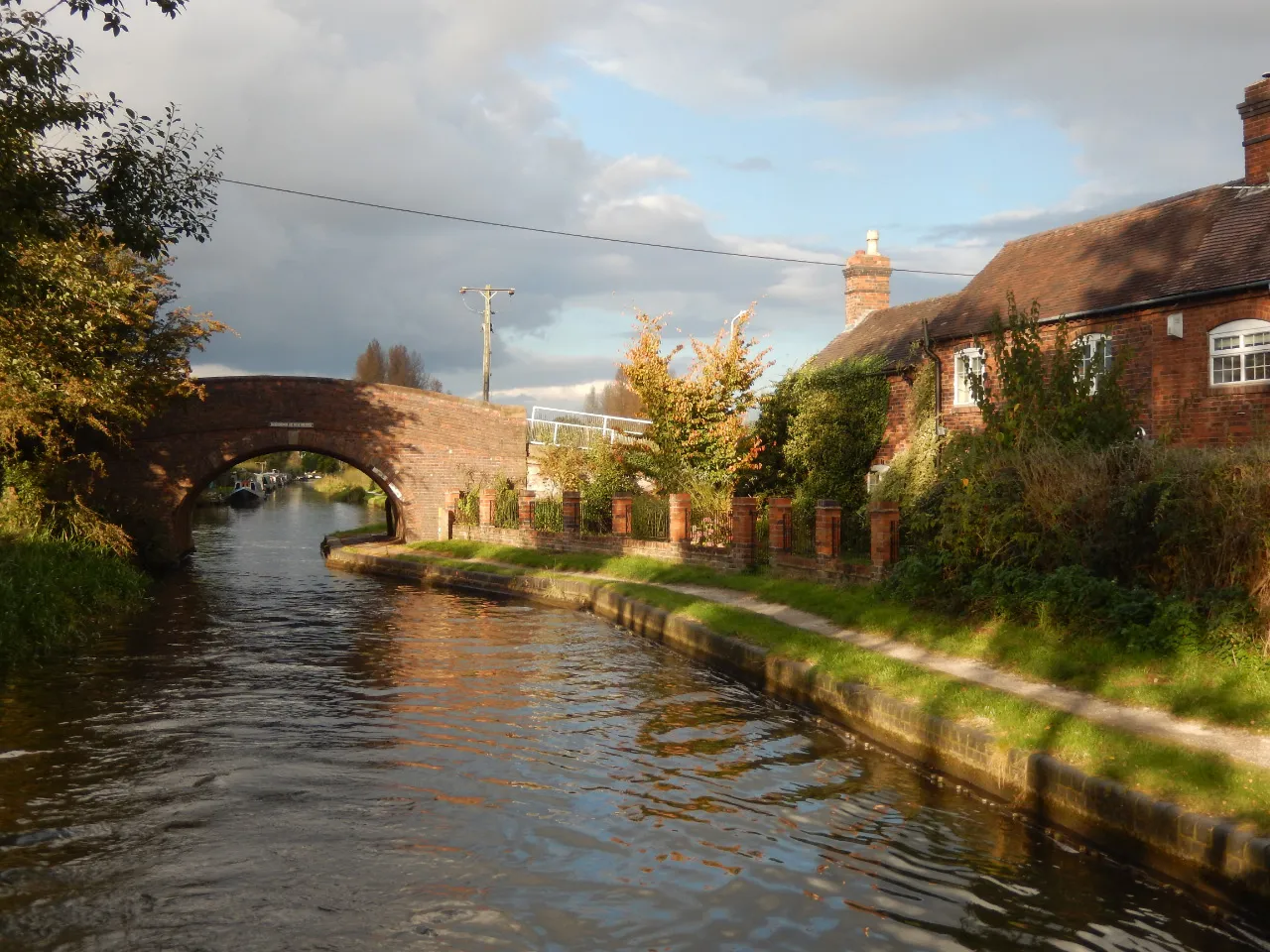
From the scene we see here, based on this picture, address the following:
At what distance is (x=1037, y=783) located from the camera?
775 centimetres

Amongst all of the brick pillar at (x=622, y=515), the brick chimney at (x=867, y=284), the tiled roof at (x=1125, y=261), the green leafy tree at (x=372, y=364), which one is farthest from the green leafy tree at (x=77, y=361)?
the green leafy tree at (x=372, y=364)

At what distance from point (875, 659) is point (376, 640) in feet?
24.2

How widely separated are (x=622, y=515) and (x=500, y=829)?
15996 mm

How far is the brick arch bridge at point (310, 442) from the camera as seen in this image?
27.8 meters

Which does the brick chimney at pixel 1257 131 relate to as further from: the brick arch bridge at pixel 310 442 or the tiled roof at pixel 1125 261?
the brick arch bridge at pixel 310 442

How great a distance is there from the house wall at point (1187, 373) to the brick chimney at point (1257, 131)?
317cm

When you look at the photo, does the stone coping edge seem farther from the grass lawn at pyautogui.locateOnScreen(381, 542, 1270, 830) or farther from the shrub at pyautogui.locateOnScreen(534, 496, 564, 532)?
the shrub at pyautogui.locateOnScreen(534, 496, 564, 532)

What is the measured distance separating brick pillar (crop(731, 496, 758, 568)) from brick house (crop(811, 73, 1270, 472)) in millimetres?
4370

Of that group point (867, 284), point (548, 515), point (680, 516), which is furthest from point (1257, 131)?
point (548, 515)

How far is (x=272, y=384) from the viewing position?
1137 inches

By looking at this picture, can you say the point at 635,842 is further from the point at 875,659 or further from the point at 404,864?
the point at 875,659

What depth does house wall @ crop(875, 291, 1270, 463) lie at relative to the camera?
57.3 ft

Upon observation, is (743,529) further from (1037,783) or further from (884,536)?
(1037,783)

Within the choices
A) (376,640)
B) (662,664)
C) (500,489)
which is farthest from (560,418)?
(662,664)
